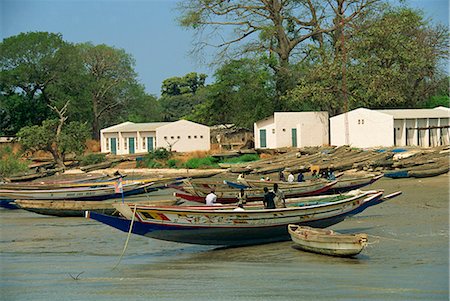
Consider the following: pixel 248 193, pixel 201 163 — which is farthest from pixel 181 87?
pixel 248 193

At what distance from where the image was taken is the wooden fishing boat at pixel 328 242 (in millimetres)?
16891

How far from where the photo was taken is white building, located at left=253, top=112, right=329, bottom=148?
2128 inches

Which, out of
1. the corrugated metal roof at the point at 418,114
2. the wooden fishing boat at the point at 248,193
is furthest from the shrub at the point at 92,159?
the wooden fishing boat at the point at 248,193

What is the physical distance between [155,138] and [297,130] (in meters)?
12.2

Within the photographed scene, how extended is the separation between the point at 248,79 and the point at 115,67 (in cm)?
2748

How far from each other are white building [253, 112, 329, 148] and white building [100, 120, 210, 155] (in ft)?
20.0

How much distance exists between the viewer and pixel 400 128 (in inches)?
1908

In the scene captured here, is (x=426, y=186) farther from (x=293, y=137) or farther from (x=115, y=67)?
(x=115, y=67)

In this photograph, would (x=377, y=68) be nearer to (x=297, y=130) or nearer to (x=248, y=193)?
(x=297, y=130)

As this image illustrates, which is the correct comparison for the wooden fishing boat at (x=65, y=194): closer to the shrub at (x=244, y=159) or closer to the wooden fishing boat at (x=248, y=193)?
the wooden fishing boat at (x=248, y=193)

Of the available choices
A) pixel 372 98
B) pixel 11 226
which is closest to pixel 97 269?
pixel 11 226

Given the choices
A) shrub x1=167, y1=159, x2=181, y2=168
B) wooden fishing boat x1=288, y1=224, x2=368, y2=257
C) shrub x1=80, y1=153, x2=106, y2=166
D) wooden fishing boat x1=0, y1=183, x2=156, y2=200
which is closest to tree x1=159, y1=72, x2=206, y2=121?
shrub x1=80, y1=153, x2=106, y2=166

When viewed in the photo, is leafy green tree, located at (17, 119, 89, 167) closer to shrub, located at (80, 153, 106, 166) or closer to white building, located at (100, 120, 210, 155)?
shrub, located at (80, 153, 106, 166)

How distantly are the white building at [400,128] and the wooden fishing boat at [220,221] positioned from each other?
28.2 meters
